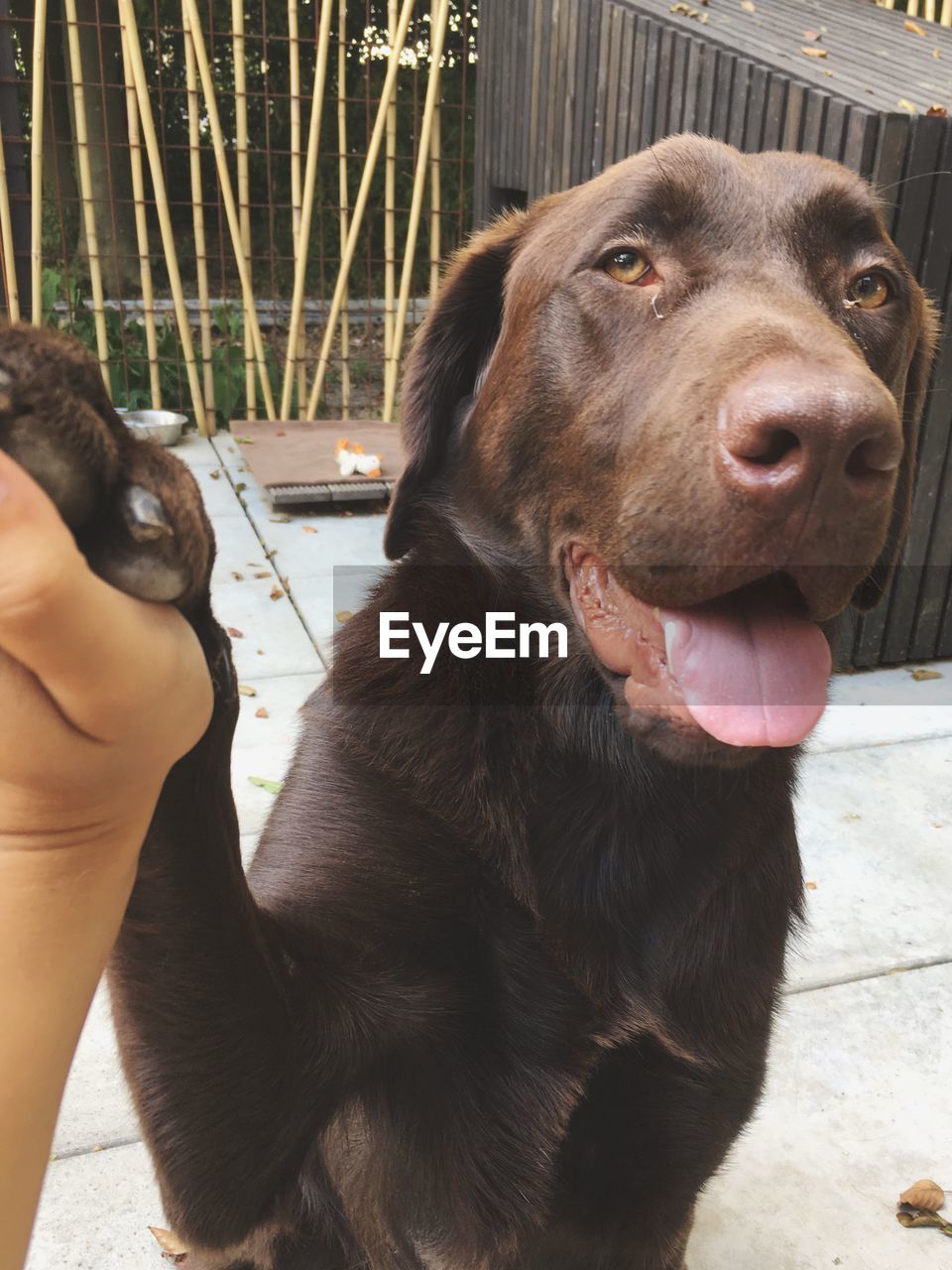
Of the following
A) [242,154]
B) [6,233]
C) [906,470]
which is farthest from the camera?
[242,154]

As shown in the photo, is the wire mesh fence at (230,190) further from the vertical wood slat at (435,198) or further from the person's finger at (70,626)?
the person's finger at (70,626)

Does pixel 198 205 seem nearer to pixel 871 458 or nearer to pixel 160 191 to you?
pixel 160 191

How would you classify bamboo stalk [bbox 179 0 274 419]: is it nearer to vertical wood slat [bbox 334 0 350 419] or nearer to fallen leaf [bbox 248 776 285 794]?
vertical wood slat [bbox 334 0 350 419]

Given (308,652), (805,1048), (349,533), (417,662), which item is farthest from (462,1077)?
(349,533)

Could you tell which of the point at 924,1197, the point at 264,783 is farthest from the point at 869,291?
the point at 264,783

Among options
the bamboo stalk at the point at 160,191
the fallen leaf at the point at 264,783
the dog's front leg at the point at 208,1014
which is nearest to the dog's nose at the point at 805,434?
the dog's front leg at the point at 208,1014
